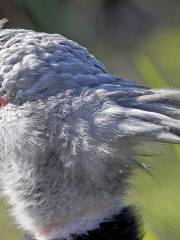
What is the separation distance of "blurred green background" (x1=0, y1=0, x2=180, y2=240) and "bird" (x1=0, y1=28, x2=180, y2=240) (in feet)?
0.72

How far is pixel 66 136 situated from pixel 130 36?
287 centimetres

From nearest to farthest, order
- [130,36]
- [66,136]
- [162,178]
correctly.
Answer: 1. [66,136]
2. [162,178]
3. [130,36]

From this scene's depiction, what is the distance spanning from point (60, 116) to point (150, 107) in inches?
7.4

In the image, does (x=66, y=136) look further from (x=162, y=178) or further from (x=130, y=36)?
(x=130, y=36)

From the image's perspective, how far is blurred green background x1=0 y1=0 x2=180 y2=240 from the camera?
2.11 metres

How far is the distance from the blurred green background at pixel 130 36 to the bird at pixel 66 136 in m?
0.22

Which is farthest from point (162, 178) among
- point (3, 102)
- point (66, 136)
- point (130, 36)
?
point (130, 36)

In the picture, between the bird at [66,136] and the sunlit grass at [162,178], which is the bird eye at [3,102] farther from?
the sunlit grass at [162,178]

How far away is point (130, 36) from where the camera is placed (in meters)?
4.33

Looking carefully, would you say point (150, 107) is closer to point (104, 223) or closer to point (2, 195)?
point (104, 223)

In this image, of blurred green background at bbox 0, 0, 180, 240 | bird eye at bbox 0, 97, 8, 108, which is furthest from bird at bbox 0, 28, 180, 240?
blurred green background at bbox 0, 0, 180, 240

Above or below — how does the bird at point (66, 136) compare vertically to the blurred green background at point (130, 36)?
below

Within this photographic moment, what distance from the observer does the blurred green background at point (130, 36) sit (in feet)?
6.93

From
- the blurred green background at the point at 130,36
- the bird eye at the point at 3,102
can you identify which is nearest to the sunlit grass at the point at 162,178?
the blurred green background at the point at 130,36
